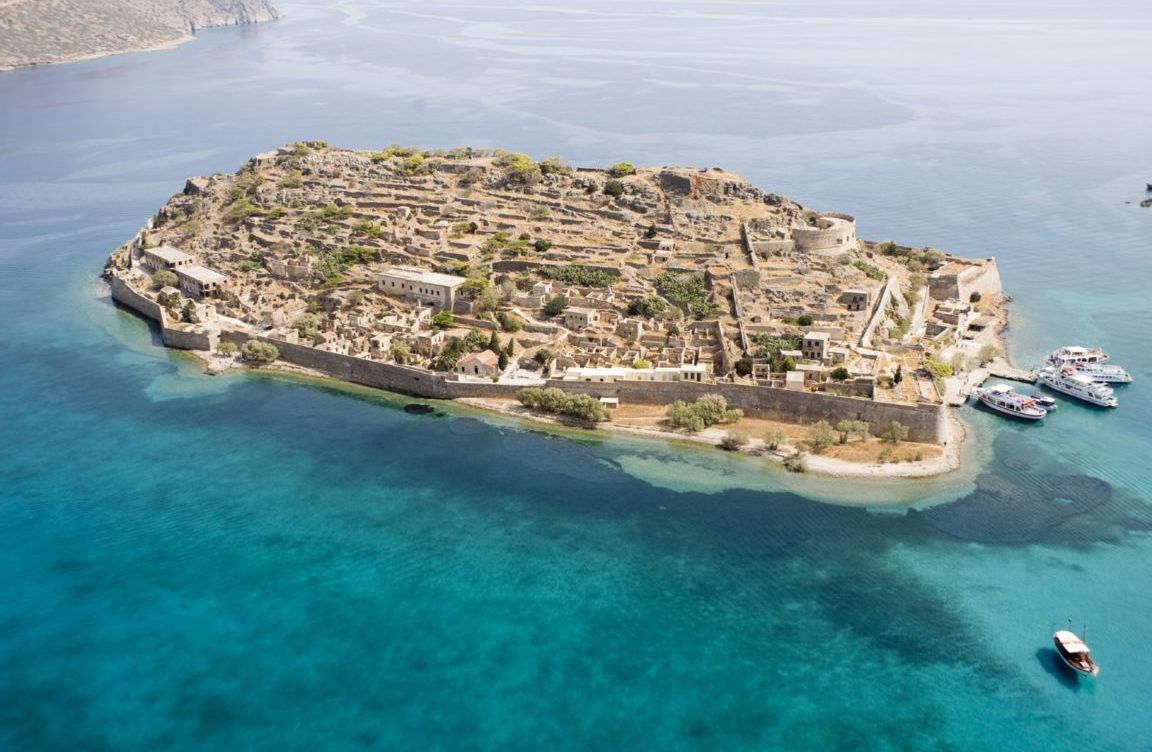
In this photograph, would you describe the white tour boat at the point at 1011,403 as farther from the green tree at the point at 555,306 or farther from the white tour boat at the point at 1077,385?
the green tree at the point at 555,306

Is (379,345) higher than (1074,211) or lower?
lower

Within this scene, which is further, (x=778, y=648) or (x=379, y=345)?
(x=379, y=345)

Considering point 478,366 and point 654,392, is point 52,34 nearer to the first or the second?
point 478,366

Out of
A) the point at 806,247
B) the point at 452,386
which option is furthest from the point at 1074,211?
the point at 452,386

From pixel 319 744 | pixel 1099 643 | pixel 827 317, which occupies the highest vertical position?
pixel 827 317

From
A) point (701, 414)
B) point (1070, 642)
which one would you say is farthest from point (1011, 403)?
point (1070, 642)

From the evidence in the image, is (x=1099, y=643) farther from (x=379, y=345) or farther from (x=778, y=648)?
(x=379, y=345)

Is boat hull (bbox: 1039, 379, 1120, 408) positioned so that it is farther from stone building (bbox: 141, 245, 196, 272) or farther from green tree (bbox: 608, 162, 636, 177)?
stone building (bbox: 141, 245, 196, 272)
